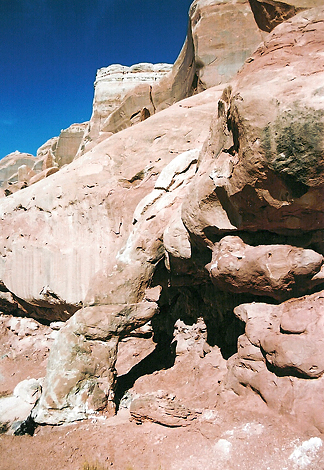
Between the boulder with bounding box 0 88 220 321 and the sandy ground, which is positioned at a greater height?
the boulder with bounding box 0 88 220 321

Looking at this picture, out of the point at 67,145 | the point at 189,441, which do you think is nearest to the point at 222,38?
the point at 189,441

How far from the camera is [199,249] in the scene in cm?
305

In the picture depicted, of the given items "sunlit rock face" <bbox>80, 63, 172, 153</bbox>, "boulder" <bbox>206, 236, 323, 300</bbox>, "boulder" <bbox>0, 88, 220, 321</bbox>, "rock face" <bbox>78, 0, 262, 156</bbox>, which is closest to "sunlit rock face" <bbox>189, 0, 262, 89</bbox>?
"rock face" <bbox>78, 0, 262, 156</bbox>

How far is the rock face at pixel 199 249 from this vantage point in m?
2.14

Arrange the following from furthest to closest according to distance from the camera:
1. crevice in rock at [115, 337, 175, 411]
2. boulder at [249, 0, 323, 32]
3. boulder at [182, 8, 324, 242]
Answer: boulder at [249, 0, 323, 32], crevice in rock at [115, 337, 175, 411], boulder at [182, 8, 324, 242]

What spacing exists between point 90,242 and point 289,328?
2.88 meters

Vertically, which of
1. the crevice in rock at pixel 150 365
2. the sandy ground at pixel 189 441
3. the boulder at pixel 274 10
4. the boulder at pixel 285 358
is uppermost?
the boulder at pixel 274 10

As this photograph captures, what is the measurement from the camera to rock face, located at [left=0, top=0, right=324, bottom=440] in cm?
214

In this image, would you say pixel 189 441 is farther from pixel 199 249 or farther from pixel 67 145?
pixel 67 145

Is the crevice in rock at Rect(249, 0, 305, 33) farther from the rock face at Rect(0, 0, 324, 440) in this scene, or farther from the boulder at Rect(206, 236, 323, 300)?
the boulder at Rect(206, 236, 323, 300)

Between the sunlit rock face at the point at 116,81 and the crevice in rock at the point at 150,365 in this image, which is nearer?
the crevice in rock at the point at 150,365

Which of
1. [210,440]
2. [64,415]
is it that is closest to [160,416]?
[210,440]

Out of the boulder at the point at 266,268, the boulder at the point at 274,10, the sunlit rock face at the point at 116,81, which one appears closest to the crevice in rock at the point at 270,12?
the boulder at the point at 274,10

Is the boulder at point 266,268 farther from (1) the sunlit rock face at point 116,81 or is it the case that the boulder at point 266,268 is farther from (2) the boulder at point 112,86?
(1) the sunlit rock face at point 116,81
